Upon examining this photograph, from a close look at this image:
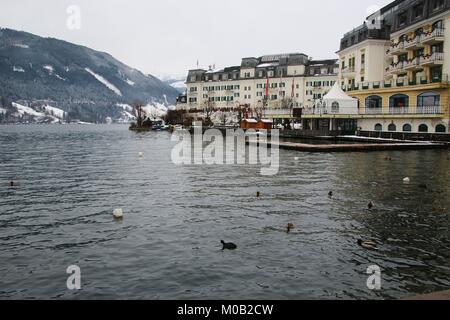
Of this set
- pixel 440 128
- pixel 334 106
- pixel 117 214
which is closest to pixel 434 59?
pixel 440 128

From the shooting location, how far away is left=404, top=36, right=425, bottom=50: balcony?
64581 millimetres

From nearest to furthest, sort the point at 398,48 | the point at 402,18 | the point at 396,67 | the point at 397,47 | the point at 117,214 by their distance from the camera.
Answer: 1. the point at 117,214
2. the point at 398,48
3. the point at 397,47
4. the point at 396,67
5. the point at 402,18

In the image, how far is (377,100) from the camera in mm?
71938

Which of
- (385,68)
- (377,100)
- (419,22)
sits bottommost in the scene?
(377,100)

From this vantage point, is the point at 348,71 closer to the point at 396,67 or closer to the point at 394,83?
the point at 396,67

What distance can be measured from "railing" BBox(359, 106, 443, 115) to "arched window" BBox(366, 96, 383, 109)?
1.77 meters

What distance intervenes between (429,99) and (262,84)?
88.0 meters

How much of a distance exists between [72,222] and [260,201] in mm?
9337

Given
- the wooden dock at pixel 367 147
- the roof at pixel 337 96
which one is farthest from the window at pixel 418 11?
the wooden dock at pixel 367 147

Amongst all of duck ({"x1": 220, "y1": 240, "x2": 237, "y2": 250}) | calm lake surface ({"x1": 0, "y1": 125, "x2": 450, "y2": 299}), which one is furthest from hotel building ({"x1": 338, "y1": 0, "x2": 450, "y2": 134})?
duck ({"x1": 220, "y1": 240, "x2": 237, "y2": 250})

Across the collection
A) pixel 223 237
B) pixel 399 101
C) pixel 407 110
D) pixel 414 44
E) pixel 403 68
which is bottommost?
pixel 223 237

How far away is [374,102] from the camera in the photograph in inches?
2852
